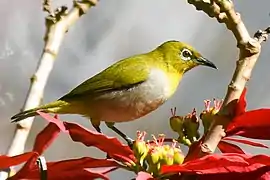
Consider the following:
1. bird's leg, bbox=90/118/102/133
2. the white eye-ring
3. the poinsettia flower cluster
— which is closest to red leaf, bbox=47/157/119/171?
the poinsettia flower cluster

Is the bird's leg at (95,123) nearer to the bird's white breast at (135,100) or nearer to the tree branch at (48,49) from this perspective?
the bird's white breast at (135,100)

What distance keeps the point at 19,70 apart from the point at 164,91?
3.36 ft

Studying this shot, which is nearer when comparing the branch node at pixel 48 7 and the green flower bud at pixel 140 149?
the green flower bud at pixel 140 149

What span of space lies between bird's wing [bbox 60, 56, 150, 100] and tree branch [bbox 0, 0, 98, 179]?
195mm

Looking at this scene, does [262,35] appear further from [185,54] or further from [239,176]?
[185,54]

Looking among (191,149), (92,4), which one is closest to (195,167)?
(191,149)

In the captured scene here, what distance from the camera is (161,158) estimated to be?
0.50 metres

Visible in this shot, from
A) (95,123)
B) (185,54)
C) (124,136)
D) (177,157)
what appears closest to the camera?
(177,157)

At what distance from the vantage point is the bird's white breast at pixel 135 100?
1.08 metres

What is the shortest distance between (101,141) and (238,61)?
0.11m

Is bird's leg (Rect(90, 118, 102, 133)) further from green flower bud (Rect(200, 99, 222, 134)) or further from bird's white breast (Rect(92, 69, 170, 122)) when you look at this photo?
green flower bud (Rect(200, 99, 222, 134))

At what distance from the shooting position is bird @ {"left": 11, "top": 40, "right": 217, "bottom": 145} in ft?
3.46

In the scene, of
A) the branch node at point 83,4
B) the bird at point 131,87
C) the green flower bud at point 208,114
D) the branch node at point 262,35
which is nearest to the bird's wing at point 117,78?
the bird at point 131,87

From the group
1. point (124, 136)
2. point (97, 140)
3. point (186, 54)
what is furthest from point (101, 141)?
point (186, 54)
